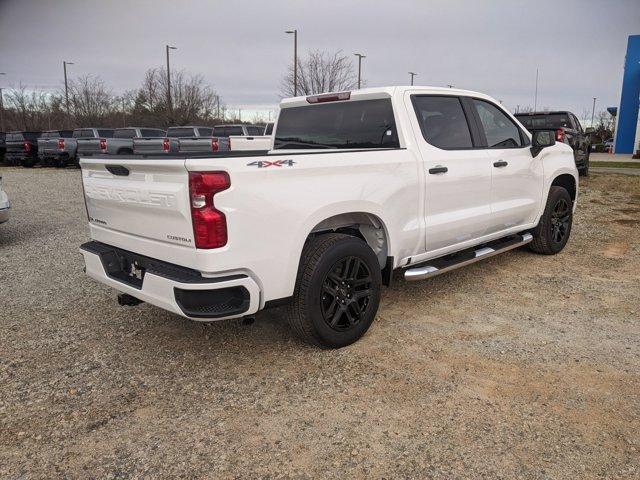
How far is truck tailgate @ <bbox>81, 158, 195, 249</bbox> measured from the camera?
9.71ft

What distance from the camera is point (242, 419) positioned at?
9.51ft

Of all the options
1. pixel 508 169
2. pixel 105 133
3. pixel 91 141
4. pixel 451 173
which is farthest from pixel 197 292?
pixel 105 133

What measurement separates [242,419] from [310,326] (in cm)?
78

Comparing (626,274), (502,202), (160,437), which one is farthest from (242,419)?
(626,274)

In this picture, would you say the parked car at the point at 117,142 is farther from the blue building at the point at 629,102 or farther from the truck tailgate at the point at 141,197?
the blue building at the point at 629,102

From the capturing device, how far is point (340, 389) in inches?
126

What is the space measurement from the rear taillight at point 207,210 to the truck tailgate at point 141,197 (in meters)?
A: 0.05

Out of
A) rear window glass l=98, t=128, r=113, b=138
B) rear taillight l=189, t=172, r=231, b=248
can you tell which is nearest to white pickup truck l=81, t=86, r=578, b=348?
rear taillight l=189, t=172, r=231, b=248

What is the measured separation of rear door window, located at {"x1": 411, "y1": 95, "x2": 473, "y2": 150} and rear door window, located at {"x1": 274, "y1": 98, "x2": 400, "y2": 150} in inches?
11.5

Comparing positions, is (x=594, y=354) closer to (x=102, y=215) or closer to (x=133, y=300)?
(x=133, y=300)

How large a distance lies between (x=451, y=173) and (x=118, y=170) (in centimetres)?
262

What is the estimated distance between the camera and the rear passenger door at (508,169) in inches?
194

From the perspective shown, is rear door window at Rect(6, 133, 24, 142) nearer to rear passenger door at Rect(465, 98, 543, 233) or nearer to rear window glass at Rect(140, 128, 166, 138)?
rear window glass at Rect(140, 128, 166, 138)

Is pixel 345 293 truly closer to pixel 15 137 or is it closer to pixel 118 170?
pixel 118 170
